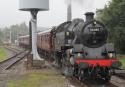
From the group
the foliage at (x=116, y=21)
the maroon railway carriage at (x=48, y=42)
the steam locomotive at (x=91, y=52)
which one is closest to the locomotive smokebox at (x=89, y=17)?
the steam locomotive at (x=91, y=52)

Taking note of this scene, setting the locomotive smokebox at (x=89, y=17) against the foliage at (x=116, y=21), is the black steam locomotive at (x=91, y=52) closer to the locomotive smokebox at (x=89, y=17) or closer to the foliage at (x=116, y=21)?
the locomotive smokebox at (x=89, y=17)

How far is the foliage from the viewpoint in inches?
1649

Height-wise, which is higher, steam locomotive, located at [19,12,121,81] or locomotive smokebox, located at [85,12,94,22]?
locomotive smokebox, located at [85,12,94,22]

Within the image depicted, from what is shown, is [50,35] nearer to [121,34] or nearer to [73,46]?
[73,46]

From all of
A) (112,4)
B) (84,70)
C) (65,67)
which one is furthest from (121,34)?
(84,70)

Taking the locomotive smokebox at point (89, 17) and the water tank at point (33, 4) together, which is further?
the water tank at point (33, 4)

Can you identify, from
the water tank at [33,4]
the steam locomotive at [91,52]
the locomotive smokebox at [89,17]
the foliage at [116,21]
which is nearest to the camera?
the steam locomotive at [91,52]

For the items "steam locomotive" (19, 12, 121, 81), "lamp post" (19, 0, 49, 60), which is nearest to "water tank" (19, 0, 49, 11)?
"lamp post" (19, 0, 49, 60)

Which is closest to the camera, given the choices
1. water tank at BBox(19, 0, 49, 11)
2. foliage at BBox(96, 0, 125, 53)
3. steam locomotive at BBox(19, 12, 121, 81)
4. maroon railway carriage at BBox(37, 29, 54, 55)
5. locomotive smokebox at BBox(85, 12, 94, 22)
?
steam locomotive at BBox(19, 12, 121, 81)

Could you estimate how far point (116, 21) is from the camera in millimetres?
43688

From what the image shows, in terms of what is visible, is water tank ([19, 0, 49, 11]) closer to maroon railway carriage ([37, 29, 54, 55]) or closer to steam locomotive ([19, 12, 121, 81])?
maroon railway carriage ([37, 29, 54, 55])

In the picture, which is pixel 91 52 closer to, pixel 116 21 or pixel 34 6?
pixel 34 6

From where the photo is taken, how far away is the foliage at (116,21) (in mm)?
41875

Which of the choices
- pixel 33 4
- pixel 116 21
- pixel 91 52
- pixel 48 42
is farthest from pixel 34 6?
pixel 116 21
